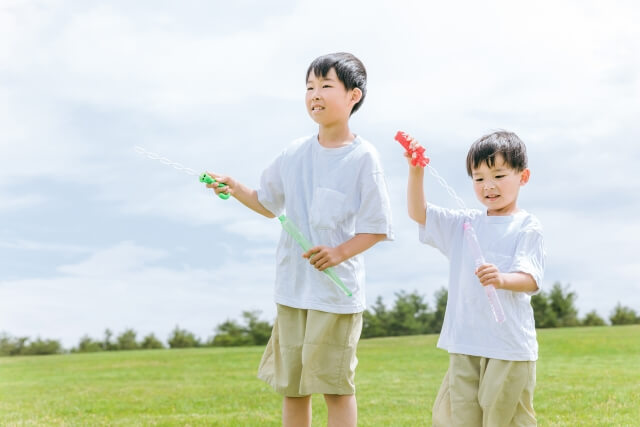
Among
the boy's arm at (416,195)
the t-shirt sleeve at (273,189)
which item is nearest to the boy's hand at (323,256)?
the boy's arm at (416,195)

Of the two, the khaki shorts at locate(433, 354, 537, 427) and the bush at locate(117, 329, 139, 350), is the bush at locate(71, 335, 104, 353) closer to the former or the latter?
the bush at locate(117, 329, 139, 350)

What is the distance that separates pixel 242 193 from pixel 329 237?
550 mm

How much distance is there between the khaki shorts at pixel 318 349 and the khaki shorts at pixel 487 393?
1.54 feet

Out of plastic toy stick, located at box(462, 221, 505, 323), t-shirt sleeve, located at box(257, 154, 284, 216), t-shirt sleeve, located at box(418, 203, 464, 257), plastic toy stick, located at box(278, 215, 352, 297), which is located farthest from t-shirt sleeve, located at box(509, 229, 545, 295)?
t-shirt sleeve, located at box(257, 154, 284, 216)

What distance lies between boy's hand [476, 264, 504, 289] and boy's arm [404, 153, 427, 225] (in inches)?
17.3

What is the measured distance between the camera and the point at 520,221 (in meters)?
3.45

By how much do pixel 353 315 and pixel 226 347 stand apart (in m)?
10.7

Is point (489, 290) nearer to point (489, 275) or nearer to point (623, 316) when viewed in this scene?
point (489, 275)

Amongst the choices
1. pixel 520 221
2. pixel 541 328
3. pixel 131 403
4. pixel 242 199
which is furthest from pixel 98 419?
pixel 541 328

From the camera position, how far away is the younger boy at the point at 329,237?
3.55 m

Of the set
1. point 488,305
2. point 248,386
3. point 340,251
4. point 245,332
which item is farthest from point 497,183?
point 245,332

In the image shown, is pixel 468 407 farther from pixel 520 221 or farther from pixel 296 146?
pixel 296 146

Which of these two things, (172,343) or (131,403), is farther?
(172,343)

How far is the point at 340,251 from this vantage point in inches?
137
